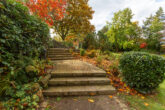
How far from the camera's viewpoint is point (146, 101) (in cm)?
210

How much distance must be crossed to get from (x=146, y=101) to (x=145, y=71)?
837 millimetres

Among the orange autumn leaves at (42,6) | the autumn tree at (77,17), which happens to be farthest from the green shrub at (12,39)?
the autumn tree at (77,17)

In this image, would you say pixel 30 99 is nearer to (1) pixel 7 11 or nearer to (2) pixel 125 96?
(1) pixel 7 11

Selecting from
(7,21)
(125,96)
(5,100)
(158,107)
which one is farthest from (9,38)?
(158,107)

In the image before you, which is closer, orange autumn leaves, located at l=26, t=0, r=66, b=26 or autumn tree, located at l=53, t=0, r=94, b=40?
orange autumn leaves, located at l=26, t=0, r=66, b=26

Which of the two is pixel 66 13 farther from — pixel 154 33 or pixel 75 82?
pixel 154 33

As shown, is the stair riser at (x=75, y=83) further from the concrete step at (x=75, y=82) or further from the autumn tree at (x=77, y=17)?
the autumn tree at (x=77, y=17)

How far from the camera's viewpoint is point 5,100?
5.01 ft

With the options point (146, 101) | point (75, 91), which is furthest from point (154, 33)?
point (75, 91)

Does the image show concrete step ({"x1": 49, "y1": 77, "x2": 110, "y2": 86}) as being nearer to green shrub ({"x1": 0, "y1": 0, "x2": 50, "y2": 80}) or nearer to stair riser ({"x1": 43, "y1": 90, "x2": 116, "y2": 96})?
stair riser ({"x1": 43, "y1": 90, "x2": 116, "y2": 96})

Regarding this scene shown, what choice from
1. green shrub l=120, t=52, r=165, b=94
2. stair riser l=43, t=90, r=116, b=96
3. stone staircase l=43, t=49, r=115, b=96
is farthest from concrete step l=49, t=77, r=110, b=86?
green shrub l=120, t=52, r=165, b=94

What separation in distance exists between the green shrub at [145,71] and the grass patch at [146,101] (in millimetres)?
229

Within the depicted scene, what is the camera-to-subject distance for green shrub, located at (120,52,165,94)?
2.29 m

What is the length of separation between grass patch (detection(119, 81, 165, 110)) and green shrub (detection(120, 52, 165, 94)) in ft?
0.75
